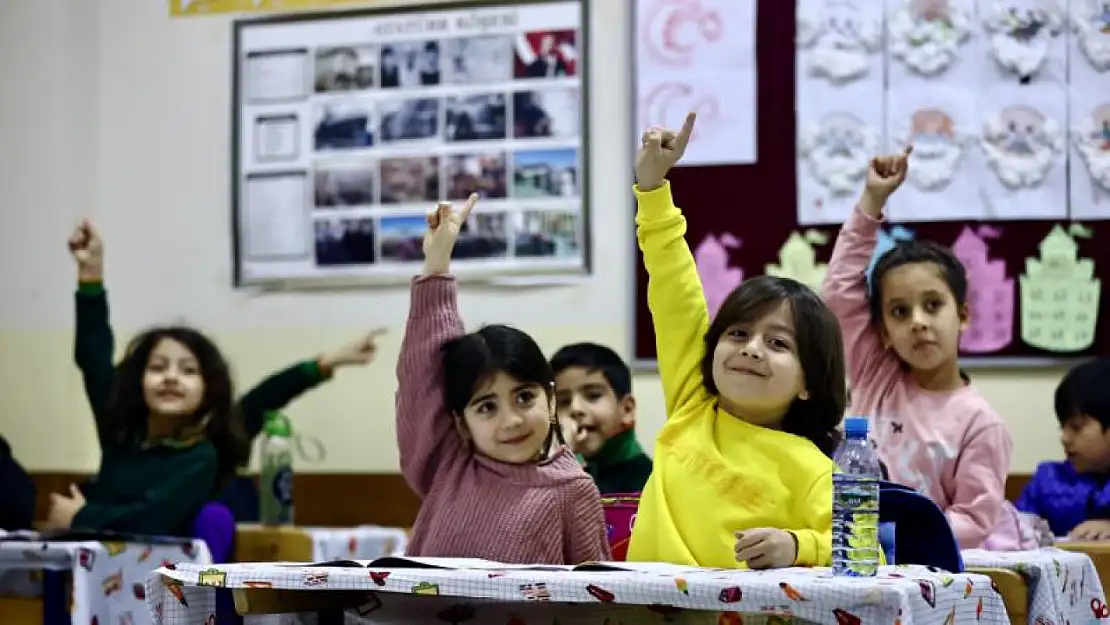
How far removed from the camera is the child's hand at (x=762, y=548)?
1.60 meters

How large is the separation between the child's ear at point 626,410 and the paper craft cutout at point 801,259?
862 millimetres

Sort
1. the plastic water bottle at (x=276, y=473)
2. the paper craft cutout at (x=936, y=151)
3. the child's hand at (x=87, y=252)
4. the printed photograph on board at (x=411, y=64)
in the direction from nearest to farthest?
the child's hand at (x=87, y=252) < the paper craft cutout at (x=936, y=151) < the plastic water bottle at (x=276, y=473) < the printed photograph on board at (x=411, y=64)

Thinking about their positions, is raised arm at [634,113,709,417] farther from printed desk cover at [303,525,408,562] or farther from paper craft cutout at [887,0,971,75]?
paper craft cutout at [887,0,971,75]

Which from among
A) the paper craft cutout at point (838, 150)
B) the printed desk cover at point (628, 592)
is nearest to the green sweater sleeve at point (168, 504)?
the printed desk cover at point (628, 592)

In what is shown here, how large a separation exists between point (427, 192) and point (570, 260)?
0.48m

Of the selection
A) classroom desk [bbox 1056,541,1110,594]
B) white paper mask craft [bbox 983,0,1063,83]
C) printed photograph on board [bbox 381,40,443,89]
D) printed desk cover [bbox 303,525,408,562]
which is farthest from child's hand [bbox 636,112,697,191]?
printed photograph on board [bbox 381,40,443,89]

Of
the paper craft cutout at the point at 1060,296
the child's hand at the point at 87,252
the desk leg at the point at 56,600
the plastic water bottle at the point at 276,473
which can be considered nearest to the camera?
the desk leg at the point at 56,600

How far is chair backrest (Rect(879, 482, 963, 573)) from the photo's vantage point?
5.85ft

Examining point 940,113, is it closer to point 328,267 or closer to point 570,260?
point 570,260

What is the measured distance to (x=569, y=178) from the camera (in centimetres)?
394

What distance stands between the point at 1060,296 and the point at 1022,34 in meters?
0.67

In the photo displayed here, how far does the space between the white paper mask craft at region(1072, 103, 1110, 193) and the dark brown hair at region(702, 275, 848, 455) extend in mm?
1857

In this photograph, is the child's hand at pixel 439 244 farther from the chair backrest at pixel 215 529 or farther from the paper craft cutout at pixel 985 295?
the paper craft cutout at pixel 985 295

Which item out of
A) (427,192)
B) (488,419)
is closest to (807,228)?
(427,192)
